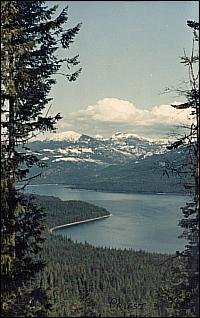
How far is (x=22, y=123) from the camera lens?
26.5 ft

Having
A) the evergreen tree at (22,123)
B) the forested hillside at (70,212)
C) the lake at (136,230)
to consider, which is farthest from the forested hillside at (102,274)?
the forested hillside at (70,212)

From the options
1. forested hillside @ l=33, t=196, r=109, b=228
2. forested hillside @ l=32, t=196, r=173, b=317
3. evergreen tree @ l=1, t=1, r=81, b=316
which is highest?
evergreen tree @ l=1, t=1, r=81, b=316

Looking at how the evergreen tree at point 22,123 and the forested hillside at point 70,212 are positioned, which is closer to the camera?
the evergreen tree at point 22,123

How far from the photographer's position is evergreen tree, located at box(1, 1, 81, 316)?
715cm

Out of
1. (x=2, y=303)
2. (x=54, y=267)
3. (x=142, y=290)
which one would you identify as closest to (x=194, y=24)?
(x=2, y=303)

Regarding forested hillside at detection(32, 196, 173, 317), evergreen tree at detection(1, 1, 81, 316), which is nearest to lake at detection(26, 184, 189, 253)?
forested hillside at detection(32, 196, 173, 317)

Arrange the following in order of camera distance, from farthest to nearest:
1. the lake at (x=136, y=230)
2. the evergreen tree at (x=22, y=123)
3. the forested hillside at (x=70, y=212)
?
the forested hillside at (x=70, y=212) → the lake at (x=136, y=230) → the evergreen tree at (x=22, y=123)

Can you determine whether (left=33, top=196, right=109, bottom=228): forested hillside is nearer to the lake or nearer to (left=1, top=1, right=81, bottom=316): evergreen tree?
the lake

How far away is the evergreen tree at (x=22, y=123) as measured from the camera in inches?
281

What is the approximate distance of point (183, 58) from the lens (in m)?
6.96

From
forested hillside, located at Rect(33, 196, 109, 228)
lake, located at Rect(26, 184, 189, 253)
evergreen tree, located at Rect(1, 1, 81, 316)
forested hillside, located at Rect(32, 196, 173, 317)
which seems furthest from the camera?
forested hillside, located at Rect(33, 196, 109, 228)

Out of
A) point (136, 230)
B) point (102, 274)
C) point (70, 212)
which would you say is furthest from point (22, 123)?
point (70, 212)

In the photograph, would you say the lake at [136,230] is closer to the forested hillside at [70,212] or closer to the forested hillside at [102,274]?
the forested hillside at [70,212]

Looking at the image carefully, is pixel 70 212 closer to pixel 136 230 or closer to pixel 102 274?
pixel 136 230
